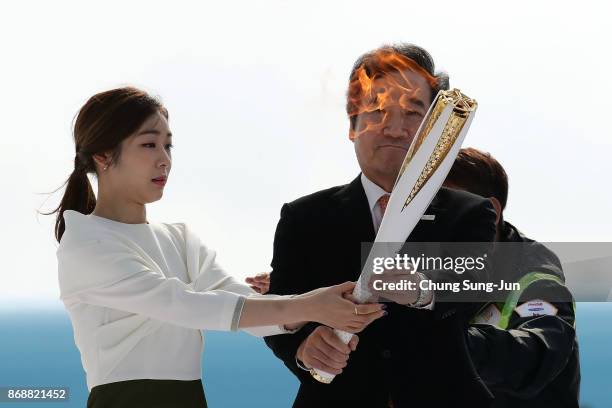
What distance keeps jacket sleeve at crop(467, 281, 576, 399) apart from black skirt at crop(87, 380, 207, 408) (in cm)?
80

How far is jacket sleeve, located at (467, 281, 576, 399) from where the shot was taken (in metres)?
2.46

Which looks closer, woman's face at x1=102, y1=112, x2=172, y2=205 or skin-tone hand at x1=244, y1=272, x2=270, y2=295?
woman's face at x1=102, y1=112, x2=172, y2=205

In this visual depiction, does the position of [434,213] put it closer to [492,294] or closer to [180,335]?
[492,294]

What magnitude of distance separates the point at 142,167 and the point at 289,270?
0.50m

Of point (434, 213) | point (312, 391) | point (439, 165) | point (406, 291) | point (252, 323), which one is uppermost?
point (439, 165)

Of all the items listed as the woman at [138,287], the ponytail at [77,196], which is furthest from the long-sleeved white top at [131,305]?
the ponytail at [77,196]

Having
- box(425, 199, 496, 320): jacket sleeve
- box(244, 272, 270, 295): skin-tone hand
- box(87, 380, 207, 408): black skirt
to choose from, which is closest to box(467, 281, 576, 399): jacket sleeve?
box(425, 199, 496, 320): jacket sleeve

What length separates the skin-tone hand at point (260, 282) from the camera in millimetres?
2623

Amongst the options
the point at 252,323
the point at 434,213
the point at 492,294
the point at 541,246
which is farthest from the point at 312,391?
the point at 541,246

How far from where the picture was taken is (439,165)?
205cm

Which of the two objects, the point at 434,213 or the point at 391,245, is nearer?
the point at 391,245

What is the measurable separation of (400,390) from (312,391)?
0.77 feet

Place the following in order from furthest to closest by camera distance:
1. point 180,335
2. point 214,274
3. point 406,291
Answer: point 214,274 → point 180,335 → point 406,291

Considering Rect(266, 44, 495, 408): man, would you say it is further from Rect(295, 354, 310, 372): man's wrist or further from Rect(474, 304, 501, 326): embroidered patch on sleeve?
Rect(474, 304, 501, 326): embroidered patch on sleeve
